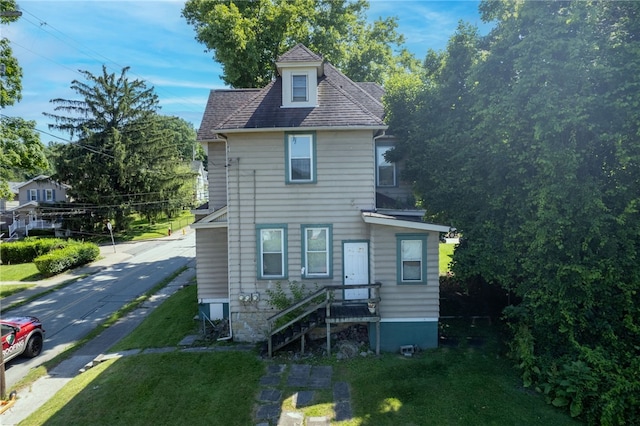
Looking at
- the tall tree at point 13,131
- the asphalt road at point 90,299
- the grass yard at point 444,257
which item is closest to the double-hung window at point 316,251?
the grass yard at point 444,257

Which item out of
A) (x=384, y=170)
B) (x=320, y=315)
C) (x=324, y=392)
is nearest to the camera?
(x=324, y=392)

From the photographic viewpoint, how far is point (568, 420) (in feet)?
25.9

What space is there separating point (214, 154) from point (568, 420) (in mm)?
13292

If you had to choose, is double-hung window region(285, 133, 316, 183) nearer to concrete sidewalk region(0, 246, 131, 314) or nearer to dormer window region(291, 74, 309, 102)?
dormer window region(291, 74, 309, 102)

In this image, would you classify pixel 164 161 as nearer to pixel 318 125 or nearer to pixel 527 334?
pixel 318 125

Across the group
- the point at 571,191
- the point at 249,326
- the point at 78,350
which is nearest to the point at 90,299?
the point at 78,350

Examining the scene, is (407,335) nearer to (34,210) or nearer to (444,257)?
(444,257)

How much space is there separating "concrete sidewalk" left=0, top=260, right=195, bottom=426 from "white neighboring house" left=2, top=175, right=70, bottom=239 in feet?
85.3

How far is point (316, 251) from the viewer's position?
1197 centimetres

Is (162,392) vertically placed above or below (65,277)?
above

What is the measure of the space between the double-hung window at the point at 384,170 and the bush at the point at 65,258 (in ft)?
76.0

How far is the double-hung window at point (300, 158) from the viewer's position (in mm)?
11859

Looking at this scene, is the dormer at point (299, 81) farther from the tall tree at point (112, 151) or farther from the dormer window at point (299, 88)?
the tall tree at point (112, 151)

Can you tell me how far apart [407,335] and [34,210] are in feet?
138
